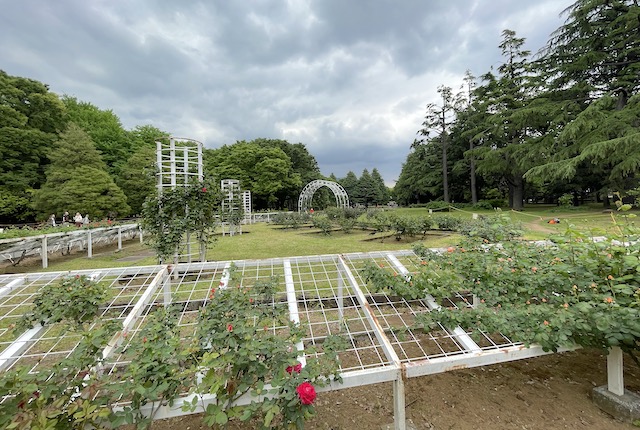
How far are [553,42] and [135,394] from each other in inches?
876

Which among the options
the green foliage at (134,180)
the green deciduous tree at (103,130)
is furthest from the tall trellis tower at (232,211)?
the green deciduous tree at (103,130)

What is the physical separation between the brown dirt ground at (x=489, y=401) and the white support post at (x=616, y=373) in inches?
6.4

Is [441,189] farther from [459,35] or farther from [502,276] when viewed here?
[502,276]

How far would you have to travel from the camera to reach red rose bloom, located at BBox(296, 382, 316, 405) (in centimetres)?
105

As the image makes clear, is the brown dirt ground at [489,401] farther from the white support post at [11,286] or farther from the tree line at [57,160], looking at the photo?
the tree line at [57,160]

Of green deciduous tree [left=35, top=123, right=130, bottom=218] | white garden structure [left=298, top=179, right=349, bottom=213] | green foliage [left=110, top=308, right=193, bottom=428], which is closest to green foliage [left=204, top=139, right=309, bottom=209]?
white garden structure [left=298, top=179, right=349, bottom=213]

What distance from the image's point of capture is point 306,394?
1.06 meters

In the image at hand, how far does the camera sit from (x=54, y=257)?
747cm

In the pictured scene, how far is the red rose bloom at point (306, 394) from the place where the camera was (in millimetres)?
1053

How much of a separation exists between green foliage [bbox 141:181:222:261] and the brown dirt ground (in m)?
3.31

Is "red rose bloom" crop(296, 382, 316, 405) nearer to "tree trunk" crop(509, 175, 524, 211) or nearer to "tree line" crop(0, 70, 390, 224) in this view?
"tree line" crop(0, 70, 390, 224)

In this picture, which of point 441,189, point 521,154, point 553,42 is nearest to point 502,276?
point 521,154

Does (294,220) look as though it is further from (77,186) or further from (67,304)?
(67,304)

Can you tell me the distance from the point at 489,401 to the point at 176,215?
4.88 metres
